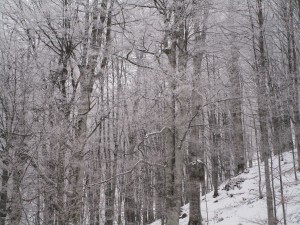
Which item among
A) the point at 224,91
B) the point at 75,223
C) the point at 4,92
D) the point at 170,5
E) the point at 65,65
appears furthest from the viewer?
the point at 224,91

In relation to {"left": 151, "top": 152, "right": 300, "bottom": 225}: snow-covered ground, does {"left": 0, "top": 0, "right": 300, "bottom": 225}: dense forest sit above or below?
above

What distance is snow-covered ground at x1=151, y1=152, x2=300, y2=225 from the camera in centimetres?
898

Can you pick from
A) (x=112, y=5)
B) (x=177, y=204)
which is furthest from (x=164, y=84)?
(x=177, y=204)

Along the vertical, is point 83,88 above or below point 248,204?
above

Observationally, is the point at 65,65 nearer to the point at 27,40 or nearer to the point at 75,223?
the point at 27,40

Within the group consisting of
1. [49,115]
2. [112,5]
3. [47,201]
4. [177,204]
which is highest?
[112,5]

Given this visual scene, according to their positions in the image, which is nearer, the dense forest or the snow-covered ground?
the dense forest

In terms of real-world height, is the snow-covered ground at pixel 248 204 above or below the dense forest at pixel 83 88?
below

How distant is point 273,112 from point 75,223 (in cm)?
711

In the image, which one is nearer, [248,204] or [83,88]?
[83,88]

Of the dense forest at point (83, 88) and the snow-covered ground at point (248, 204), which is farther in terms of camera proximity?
the snow-covered ground at point (248, 204)

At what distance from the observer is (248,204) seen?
11.1 meters

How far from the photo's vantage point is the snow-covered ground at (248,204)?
8.98m

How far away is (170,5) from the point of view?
8.44m
